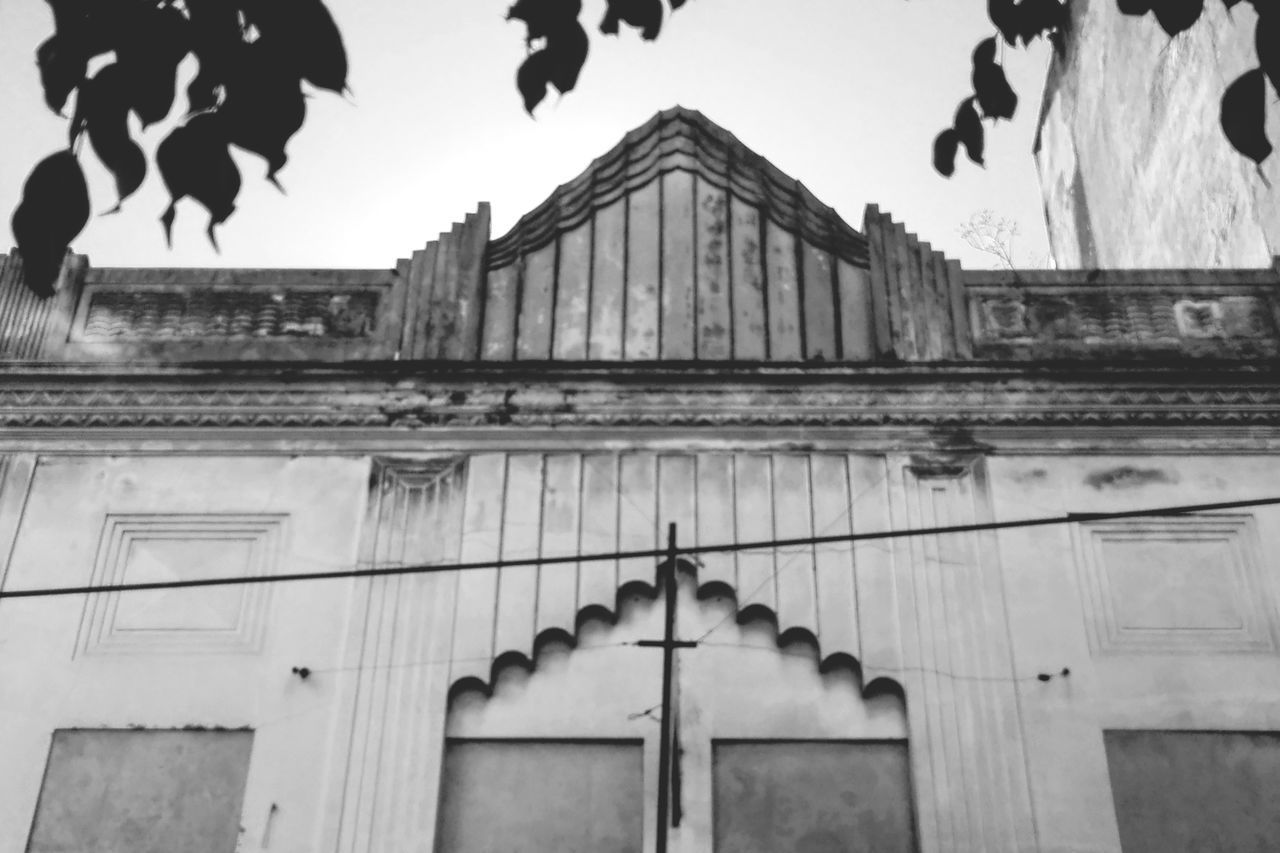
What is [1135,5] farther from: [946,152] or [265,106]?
[265,106]

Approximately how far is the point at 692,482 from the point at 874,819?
2.10 meters

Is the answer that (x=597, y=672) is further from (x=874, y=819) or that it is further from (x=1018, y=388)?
(x=1018, y=388)

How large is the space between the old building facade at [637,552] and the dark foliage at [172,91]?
13.6 feet

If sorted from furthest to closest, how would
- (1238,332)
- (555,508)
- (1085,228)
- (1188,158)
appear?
(1085,228) < (1188,158) < (1238,332) < (555,508)

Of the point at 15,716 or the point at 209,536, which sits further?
the point at 209,536

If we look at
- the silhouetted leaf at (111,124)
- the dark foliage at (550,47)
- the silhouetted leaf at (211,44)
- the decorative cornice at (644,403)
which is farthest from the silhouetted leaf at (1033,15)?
the decorative cornice at (644,403)

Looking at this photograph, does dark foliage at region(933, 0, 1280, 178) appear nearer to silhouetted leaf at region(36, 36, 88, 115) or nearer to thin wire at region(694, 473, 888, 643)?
silhouetted leaf at region(36, 36, 88, 115)

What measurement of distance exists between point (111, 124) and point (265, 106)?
0.30m

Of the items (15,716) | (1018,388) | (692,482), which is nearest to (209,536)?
(15,716)

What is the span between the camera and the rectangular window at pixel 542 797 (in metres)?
7.09

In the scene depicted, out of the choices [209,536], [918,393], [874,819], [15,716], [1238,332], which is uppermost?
[1238,332]

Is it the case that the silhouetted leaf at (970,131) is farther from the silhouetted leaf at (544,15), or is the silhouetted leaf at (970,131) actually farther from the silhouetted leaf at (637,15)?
the silhouetted leaf at (544,15)

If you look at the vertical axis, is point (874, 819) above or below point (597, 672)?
below

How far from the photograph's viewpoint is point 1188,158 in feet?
33.7
